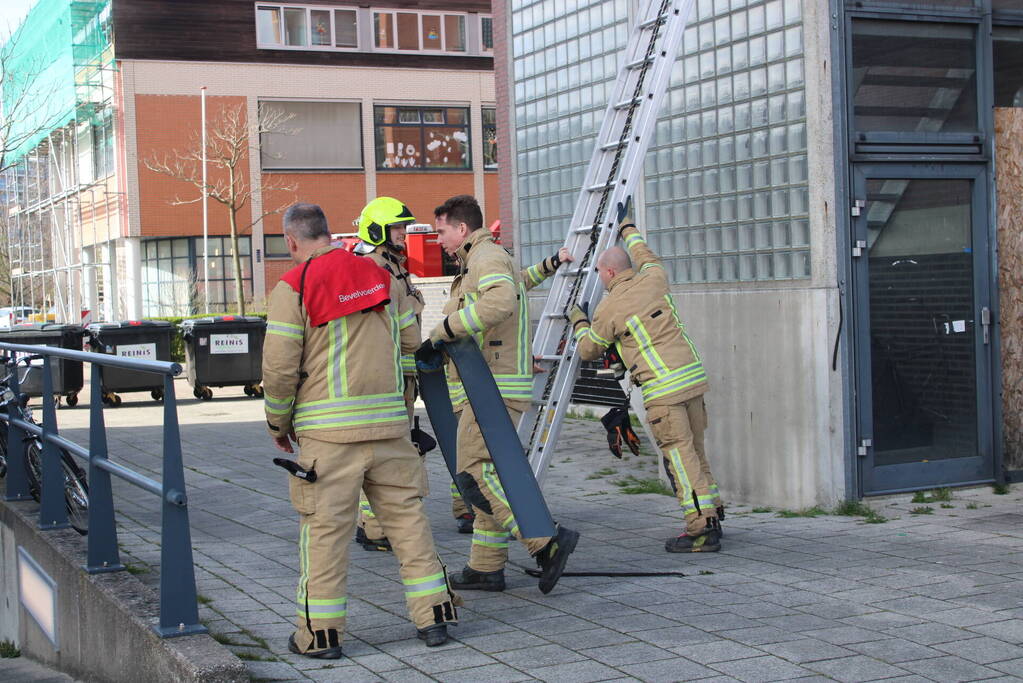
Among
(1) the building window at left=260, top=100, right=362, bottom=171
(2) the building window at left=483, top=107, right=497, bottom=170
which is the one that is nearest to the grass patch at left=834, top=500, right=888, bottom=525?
(1) the building window at left=260, top=100, right=362, bottom=171

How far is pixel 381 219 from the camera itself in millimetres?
7004

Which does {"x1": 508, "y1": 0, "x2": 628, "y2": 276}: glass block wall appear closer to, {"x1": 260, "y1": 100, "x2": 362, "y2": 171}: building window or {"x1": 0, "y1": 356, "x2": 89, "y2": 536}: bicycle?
{"x1": 0, "y1": 356, "x2": 89, "y2": 536}: bicycle

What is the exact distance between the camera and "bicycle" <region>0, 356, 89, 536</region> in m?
7.33

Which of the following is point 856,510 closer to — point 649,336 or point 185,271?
point 649,336

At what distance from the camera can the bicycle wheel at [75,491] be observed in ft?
23.9

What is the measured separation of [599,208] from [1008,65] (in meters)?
3.39

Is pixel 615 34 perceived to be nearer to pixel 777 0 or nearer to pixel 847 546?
pixel 777 0

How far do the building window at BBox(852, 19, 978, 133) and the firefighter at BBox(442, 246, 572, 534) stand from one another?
221 cm

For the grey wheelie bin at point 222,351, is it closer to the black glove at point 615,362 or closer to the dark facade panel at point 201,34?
the black glove at point 615,362

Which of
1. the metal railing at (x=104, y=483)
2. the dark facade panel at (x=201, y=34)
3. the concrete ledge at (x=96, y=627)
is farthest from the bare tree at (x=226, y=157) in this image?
the concrete ledge at (x=96, y=627)

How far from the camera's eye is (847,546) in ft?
23.1

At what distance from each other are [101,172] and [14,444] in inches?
1390

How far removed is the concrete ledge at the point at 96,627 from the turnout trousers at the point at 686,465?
2.95 m

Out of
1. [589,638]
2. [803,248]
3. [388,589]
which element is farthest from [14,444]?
[803,248]
